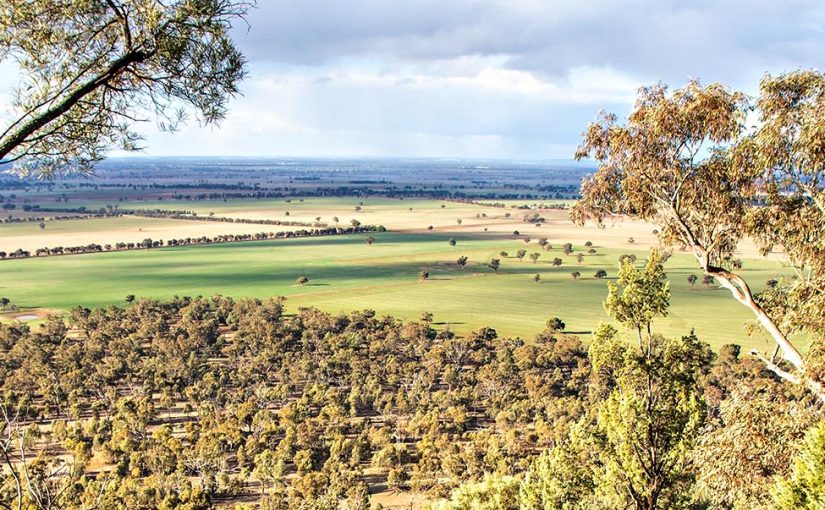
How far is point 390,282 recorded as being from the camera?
3312 inches

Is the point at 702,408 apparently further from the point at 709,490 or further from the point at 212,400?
the point at 212,400

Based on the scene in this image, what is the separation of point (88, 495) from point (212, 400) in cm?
1862

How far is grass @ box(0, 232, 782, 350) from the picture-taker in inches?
2662

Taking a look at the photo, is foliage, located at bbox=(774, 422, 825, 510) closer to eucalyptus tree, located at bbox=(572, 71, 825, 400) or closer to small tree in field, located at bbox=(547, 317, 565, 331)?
eucalyptus tree, located at bbox=(572, 71, 825, 400)

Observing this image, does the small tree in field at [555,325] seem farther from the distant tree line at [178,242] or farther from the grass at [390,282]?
the distant tree line at [178,242]

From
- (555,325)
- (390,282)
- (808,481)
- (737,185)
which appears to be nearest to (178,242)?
(390,282)

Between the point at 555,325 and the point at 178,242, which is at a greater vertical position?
the point at 178,242

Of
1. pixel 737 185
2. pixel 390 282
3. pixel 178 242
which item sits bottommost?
pixel 390 282

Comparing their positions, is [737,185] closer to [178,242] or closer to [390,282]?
[390,282]

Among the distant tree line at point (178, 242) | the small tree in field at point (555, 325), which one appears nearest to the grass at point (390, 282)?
the small tree in field at point (555, 325)

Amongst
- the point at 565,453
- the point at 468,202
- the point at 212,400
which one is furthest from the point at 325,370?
the point at 468,202

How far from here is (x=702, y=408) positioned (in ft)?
33.9

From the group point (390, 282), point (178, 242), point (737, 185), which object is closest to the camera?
point (737, 185)

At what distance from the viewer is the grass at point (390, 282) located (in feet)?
222
